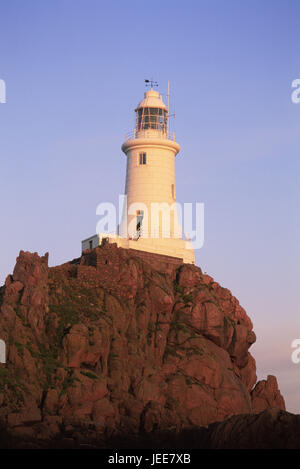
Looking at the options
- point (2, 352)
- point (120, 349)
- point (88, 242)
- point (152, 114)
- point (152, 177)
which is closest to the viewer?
Answer: point (2, 352)

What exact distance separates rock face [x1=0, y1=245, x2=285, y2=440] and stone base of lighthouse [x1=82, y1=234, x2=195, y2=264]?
1.24 metres

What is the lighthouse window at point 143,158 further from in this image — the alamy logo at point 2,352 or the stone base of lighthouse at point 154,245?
the alamy logo at point 2,352

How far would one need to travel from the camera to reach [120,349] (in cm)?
8769

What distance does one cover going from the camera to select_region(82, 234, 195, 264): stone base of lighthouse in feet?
321

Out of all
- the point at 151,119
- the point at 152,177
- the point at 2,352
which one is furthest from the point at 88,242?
the point at 2,352

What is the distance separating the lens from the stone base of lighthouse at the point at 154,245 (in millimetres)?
97875

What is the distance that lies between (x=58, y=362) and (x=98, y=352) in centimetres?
333

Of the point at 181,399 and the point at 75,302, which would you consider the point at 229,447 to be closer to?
the point at 181,399

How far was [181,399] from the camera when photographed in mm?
88250

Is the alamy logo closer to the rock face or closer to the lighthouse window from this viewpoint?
the rock face

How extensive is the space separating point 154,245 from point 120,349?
49.9 feet

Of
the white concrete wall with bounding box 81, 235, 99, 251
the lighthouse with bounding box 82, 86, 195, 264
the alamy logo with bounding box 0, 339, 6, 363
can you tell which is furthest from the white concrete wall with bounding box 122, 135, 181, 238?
the alamy logo with bounding box 0, 339, 6, 363

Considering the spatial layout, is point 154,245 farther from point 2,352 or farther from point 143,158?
point 2,352
